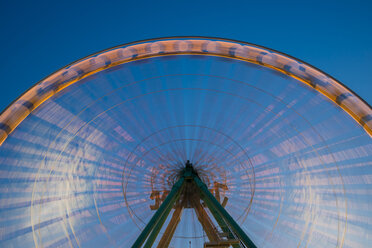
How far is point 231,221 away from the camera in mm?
6922

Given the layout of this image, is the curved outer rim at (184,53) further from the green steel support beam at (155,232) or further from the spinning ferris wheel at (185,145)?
the green steel support beam at (155,232)

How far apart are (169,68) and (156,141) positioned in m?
2.49

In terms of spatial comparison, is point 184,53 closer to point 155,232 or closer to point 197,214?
point 155,232

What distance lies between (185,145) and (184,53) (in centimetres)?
324

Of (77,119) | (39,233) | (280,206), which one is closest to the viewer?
(39,233)

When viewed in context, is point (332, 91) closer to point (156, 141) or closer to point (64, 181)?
point (156, 141)

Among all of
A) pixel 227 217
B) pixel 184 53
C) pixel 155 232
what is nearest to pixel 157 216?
pixel 155 232

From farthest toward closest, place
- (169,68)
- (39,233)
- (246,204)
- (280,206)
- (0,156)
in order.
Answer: (246,204)
(280,206)
(169,68)
(39,233)
(0,156)

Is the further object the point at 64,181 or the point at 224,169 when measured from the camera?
the point at 224,169

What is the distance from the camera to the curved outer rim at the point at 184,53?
678 centimetres

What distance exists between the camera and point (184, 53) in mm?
8383

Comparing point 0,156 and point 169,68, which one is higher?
point 169,68

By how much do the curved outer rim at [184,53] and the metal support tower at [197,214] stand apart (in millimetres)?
3746

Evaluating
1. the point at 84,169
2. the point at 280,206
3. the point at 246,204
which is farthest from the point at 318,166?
the point at 84,169
